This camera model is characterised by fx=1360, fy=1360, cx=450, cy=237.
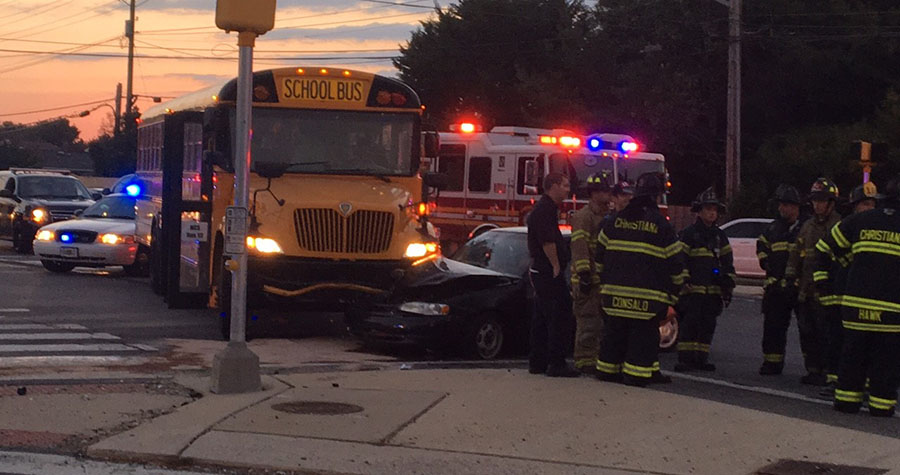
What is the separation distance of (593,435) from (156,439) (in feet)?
9.37

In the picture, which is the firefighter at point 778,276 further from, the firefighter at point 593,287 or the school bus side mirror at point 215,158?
the school bus side mirror at point 215,158

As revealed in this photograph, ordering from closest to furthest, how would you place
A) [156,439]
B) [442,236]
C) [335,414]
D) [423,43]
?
[156,439], [335,414], [442,236], [423,43]

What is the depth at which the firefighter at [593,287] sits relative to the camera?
11750 millimetres

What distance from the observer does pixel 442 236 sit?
25.8m

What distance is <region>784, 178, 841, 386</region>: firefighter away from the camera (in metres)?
12.2

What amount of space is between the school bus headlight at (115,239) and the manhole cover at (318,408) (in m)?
13.5

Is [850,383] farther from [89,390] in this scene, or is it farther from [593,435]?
[89,390]

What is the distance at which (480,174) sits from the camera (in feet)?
81.8

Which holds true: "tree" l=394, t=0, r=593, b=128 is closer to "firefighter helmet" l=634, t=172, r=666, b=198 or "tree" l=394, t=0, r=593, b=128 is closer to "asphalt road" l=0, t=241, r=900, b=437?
"asphalt road" l=0, t=241, r=900, b=437

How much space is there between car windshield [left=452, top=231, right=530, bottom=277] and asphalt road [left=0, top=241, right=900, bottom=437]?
125 centimetres

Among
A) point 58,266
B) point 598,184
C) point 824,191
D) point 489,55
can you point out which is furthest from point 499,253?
point 489,55

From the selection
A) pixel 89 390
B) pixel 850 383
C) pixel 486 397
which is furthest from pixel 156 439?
pixel 850 383

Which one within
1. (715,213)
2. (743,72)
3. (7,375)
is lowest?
(7,375)

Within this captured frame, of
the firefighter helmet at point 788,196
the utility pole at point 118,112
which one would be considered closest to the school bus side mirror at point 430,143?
the firefighter helmet at point 788,196
